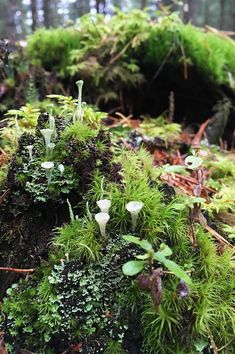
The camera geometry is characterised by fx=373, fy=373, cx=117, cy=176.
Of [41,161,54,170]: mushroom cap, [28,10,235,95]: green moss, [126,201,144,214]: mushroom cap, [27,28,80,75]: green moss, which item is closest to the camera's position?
[126,201,144,214]: mushroom cap

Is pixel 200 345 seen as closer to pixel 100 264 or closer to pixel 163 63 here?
pixel 100 264

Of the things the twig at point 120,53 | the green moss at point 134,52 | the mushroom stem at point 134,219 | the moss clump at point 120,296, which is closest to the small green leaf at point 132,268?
the moss clump at point 120,296

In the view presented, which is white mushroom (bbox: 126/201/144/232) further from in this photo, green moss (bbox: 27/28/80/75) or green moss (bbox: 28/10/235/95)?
green moss (bbox: 27/28/80/75)

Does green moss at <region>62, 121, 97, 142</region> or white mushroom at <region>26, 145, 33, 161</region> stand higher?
green moss at <region>62, 121, 97, 142</region>

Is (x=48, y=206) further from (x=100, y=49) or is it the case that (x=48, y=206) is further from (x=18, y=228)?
(x=100, y=49)

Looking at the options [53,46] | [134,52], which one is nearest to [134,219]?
[134,52]

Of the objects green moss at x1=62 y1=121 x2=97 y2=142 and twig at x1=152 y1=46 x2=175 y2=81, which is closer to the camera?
green moss at x1=62 y1=121 x2=97 y2=142

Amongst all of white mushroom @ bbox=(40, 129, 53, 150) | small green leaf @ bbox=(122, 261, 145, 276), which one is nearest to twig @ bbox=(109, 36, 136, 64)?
white mushroom @ bbox=(40, 129, 53, 150)

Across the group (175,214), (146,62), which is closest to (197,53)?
(146,62)
